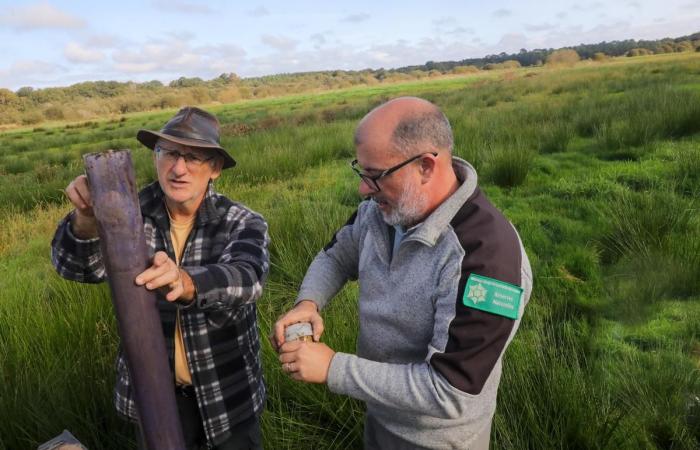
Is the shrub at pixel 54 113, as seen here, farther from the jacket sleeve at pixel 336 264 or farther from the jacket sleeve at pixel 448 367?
the jacket sleeve at pixel 448 367

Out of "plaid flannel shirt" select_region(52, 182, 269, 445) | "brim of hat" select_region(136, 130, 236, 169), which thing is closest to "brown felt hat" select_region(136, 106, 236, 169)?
"brim of hat" select_region(136, 130, 236, 169)

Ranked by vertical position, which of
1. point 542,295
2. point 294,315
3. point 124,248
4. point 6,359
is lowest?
point 542,295

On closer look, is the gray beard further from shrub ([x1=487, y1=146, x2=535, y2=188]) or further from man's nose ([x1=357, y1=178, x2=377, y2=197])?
shrub ([x1=487, y1=146, x2=535, y2=188])

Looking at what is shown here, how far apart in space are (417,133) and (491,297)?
562 mm

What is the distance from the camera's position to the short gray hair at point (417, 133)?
154cm

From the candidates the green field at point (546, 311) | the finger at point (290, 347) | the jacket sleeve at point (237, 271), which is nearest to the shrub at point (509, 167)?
the green field at point (546, 311)

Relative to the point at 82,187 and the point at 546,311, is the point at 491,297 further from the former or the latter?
the point at 546,311

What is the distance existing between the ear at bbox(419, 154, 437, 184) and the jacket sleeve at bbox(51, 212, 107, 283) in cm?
121

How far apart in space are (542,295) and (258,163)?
275 inches

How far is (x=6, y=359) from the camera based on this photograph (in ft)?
9.32

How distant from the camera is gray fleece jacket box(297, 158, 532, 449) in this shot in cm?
136

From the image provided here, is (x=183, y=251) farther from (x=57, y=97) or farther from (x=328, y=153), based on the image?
(x=57, y=97)

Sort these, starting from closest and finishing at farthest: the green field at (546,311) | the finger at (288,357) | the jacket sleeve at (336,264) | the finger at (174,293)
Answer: the finger at (174,293), the finger at (288,357), the jacket sleeve at (336,264), the green field at (546,311)

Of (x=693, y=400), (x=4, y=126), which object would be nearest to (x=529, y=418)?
(x=693, y=400)
